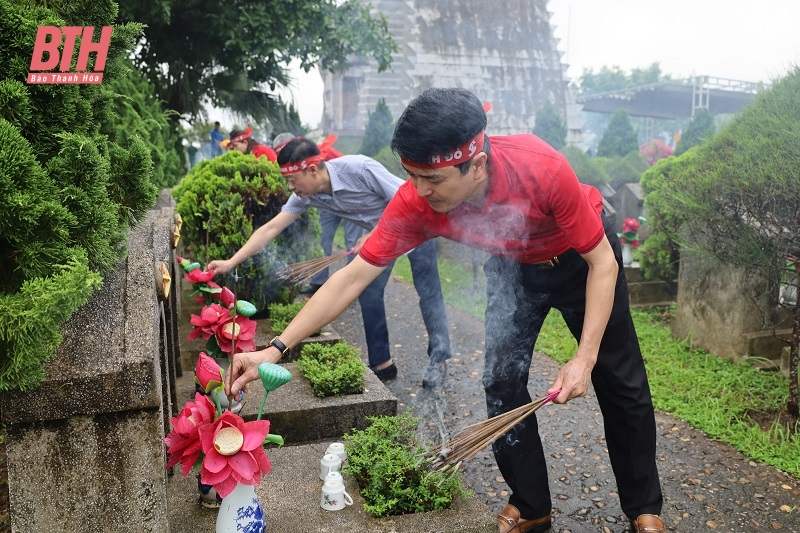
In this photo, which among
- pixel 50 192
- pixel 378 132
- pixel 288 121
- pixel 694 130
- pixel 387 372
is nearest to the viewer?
pixel 50 192

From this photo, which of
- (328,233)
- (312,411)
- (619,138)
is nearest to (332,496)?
(312,411)

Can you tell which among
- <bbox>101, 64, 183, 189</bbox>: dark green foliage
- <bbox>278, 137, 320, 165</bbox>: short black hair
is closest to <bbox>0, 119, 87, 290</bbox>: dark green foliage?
<bbox>101, 64, 183, 189</bbox>: dark green foliage

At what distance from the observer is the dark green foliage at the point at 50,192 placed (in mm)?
1767

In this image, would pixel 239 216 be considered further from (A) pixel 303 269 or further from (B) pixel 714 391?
(B) pixel 714 391

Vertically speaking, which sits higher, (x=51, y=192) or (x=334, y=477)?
(x=51, y=192)

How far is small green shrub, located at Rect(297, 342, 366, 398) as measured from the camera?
13.1ft

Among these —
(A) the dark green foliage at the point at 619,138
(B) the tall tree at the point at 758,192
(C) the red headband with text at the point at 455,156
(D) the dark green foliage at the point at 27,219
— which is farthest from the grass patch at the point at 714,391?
(A) the dark green foliage at the point at 619,138

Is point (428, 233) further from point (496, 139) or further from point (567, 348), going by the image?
point (567, 348)

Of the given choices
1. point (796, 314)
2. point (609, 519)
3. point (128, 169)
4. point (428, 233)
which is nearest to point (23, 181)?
point (128, 169)

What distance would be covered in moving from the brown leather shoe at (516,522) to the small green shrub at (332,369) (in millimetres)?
1259

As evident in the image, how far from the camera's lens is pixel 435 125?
2.33 metres

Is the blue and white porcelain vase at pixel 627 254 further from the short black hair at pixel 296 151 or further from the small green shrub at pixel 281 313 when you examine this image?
the short black hair at pixel 296 151

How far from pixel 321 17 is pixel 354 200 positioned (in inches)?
290

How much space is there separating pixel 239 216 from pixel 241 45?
19.2ft
